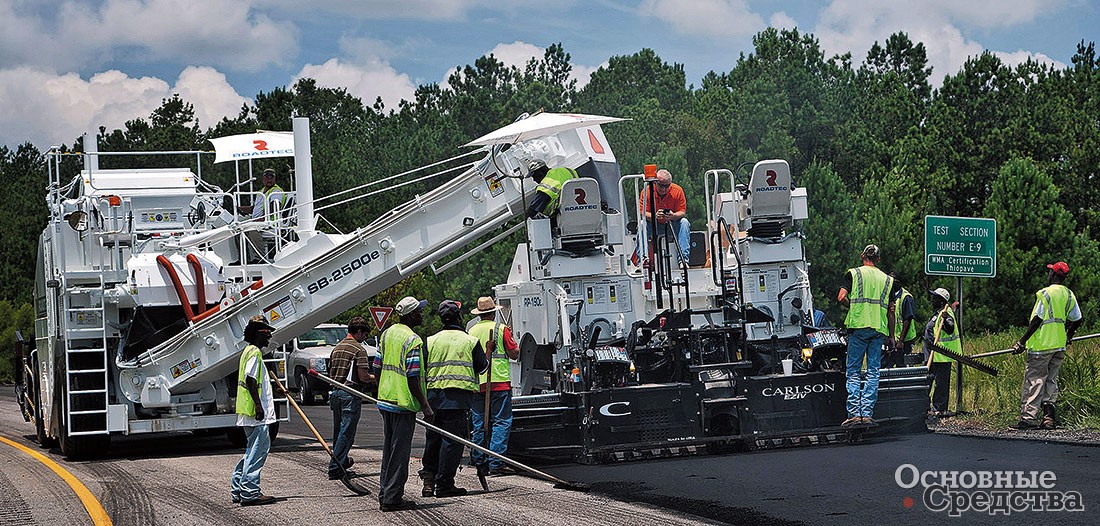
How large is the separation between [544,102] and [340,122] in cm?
3276

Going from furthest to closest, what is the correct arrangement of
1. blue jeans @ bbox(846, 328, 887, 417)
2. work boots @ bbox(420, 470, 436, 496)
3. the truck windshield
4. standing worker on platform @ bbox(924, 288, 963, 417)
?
1. the truck windshield
2. standing worker on platform @ bbox(924, 288, 963, 417)
3. blue jeans @ bbox(846, 328, 887, 417)
4. work boots @ bbox(420, 470, 436, 496)

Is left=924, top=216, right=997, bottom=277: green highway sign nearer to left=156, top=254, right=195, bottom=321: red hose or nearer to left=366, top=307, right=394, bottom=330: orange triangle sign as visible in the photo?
left=366, top=307, right=394, bottom=330: orange triangle sign

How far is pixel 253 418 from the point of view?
10.8 m

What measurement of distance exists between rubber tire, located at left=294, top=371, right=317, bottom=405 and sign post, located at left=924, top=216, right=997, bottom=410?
12.9m

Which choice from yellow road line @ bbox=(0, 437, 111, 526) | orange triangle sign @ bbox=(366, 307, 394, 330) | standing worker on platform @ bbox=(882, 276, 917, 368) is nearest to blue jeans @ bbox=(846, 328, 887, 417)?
standing worker on platform @ bbox=(882, 276, 917, 368)

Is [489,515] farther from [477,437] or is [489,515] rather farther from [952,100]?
[952,100]

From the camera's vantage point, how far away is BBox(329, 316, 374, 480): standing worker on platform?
12.2 m

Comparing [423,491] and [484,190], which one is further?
[484,190]

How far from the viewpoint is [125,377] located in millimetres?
15234

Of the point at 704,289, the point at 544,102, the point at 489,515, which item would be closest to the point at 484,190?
the point at 704,289

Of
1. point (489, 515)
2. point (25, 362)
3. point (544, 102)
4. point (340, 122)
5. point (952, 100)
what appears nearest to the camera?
point (489, 515)

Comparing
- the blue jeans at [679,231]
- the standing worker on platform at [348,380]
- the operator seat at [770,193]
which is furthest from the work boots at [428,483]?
the operator seat at [770,193]

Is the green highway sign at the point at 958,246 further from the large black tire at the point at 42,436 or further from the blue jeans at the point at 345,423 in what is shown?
the large black tire at the point at 42,436

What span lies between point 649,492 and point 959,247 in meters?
8.68
